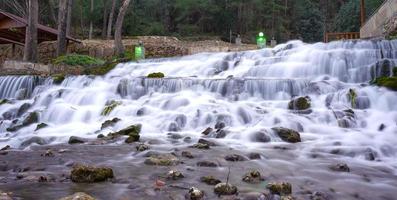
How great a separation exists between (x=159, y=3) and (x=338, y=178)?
36928 mm

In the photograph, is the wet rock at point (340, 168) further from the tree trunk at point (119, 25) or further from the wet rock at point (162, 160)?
the tree trunk at point (119, 25)

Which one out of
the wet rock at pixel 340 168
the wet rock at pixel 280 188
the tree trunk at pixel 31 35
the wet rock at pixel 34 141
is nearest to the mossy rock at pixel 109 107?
the wet rock at pixel 34 141

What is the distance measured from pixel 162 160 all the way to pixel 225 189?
74.4 inches

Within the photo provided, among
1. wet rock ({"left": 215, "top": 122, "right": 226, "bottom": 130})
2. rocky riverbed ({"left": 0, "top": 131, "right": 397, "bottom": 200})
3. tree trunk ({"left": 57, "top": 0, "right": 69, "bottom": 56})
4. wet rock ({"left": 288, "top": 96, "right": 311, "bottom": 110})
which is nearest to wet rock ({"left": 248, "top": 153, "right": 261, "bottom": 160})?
rocky riverbed ({"left": 0, "top": 131, "right": 397, "bottom": 200})

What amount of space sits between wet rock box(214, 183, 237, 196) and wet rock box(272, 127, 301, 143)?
3715 mm

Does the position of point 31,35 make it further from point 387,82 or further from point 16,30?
point 387,82

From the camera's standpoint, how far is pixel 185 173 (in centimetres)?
570

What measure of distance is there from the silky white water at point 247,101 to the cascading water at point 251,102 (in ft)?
0.08

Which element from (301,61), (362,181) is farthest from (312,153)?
(301,61)

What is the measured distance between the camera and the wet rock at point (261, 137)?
849 cm

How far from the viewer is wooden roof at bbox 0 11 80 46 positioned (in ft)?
74.2

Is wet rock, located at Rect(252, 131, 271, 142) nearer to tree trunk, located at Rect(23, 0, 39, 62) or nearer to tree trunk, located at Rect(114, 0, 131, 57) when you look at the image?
tree trunk, located at Rect(23, 0, 39, 62)

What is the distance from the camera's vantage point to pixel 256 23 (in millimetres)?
40812

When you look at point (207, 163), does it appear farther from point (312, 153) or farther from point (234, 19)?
point (234, 19)
